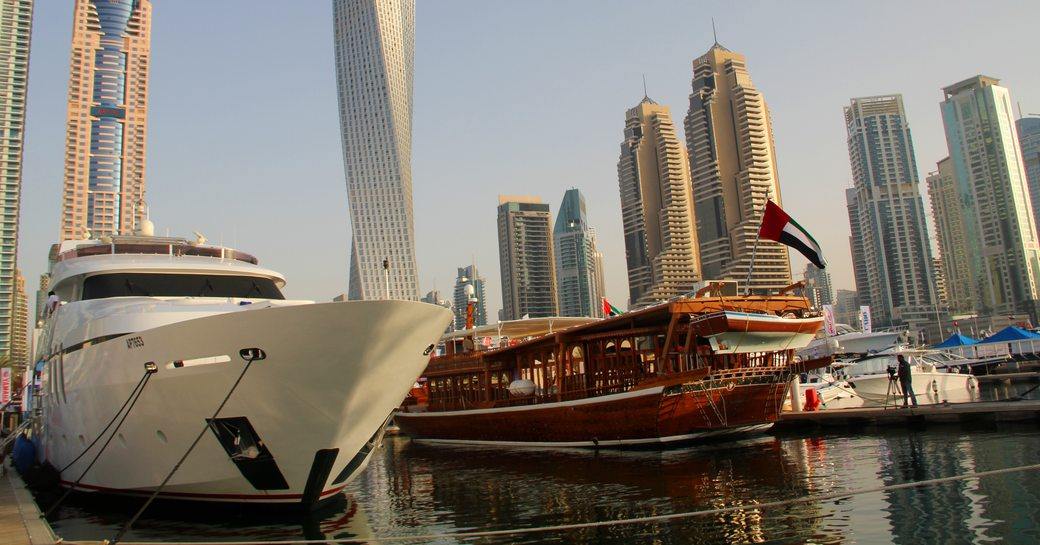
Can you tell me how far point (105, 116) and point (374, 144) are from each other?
189 ft

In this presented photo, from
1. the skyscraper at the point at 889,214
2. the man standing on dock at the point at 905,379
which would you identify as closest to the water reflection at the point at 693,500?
the man standing on dock at the point at 905,379

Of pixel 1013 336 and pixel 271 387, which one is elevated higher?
pixel 1013 336

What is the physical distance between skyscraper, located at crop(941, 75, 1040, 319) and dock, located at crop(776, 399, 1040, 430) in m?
136

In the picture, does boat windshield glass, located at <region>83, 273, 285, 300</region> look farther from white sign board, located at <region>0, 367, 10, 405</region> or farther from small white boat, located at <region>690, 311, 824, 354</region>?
white sign board, located at <region>0, 367, 10, 405</region>

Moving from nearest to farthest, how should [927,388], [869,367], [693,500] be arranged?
[693,500], [927,388], [869,367]

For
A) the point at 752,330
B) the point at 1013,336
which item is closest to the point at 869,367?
A: the point at 1013,336

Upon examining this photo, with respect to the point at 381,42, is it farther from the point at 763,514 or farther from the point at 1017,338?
the point at 763,514

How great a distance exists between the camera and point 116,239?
55.2ft

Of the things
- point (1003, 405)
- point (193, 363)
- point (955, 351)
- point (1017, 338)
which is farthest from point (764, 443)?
→ point (955, 351)

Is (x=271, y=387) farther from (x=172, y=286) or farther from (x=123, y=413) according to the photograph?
(x=172, y=286)

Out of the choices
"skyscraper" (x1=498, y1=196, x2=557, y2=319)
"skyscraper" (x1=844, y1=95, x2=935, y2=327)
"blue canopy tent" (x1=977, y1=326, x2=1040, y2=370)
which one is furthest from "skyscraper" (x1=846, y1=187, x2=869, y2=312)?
"blue canopy tent" (x1=977, y1=326, x2=1040, y2=370)

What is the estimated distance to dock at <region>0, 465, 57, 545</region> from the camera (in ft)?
28.6

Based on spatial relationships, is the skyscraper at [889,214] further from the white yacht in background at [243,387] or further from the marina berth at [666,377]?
the white yacht in background at [243,387]

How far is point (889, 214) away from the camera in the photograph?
159 m
